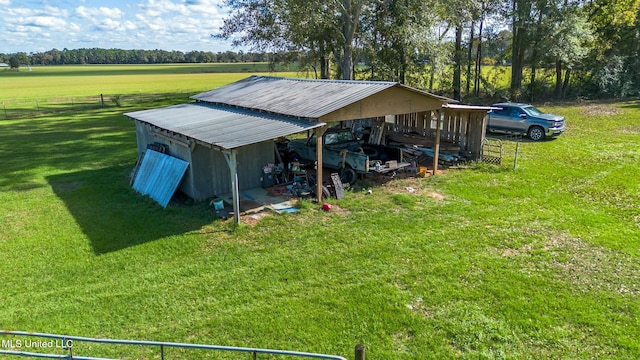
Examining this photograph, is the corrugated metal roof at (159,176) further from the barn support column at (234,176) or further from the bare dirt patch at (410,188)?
the bare dirt patch at (410,188)

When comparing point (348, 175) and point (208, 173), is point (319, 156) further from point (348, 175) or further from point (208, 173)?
point (208, 173)

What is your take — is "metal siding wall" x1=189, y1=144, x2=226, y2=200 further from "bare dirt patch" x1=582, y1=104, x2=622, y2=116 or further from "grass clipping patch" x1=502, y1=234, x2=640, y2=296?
"bare dirt patch" x1=582, y1=104, x2=622, y2=116

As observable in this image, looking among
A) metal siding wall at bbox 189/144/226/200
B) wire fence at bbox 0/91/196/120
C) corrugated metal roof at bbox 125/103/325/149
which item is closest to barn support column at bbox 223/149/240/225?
corrugated metal roof at bbox 125/103/325/149

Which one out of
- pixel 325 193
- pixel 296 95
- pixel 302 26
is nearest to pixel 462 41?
pixel 302 26

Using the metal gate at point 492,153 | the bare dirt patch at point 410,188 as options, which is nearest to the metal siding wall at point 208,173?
the bare dirt patch at point 410,188

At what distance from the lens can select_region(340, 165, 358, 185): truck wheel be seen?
42.9 feet

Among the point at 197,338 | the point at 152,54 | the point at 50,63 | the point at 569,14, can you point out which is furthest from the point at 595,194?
the point at 50,63

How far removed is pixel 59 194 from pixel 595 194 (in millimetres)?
15934

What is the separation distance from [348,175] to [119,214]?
666 cm

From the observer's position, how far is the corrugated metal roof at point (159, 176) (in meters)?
11.8

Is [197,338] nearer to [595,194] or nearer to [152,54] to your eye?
[595,194]

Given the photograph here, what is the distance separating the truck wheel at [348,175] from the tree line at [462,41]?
461 inches

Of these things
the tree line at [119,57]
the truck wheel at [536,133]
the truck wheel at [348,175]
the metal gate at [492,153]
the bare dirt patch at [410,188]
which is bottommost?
the bare dirt patch at [410,188]

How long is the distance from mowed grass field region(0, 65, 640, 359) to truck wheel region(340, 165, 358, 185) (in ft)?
2.53
